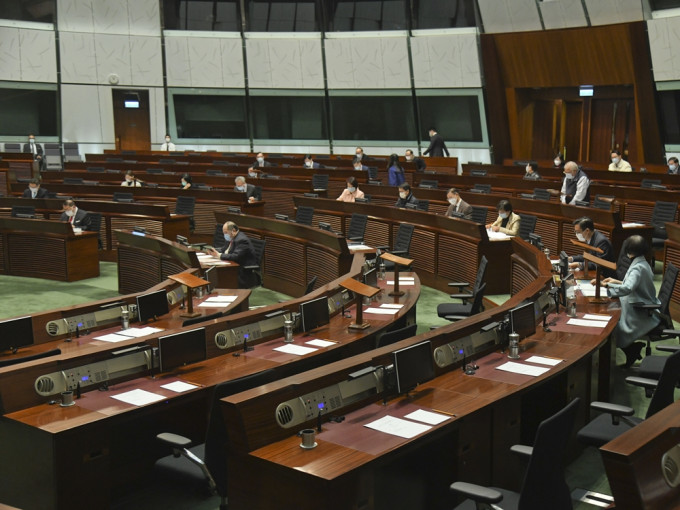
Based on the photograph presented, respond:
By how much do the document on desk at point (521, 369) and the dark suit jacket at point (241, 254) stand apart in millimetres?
4947

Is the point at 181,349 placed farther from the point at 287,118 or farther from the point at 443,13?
the point at 287,118

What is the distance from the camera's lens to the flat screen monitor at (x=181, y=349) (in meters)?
5.06

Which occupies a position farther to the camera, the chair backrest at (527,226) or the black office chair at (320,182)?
the black office chair at (320,182)

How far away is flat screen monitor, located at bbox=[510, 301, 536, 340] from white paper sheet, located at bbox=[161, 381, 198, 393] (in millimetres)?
2232

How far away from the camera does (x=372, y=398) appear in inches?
178

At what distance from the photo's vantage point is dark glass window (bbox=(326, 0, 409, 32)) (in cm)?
2153

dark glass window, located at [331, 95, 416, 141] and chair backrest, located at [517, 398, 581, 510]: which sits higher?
dark glass window, located at [331, 95, 416, 141]

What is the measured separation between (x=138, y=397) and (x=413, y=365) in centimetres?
158

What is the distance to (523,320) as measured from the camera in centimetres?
575

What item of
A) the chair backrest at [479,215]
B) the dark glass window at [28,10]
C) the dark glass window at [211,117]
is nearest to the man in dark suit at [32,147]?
the dark glass window at [28,10]

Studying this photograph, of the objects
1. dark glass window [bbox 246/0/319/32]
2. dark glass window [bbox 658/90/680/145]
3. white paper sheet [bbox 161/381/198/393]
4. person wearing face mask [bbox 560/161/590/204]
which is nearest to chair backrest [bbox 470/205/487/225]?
person wearing face mask [bbox 560/161/590/204]

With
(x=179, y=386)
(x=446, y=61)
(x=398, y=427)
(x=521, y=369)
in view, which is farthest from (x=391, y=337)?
(x=446, y=61)

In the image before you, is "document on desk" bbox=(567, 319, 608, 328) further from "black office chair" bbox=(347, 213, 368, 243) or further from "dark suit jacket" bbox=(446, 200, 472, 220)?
"black office chair" bbox=(347, 213, 368, 243)

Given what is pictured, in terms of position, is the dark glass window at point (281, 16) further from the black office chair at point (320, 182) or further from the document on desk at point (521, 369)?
the document on desk at point (521, 369)
